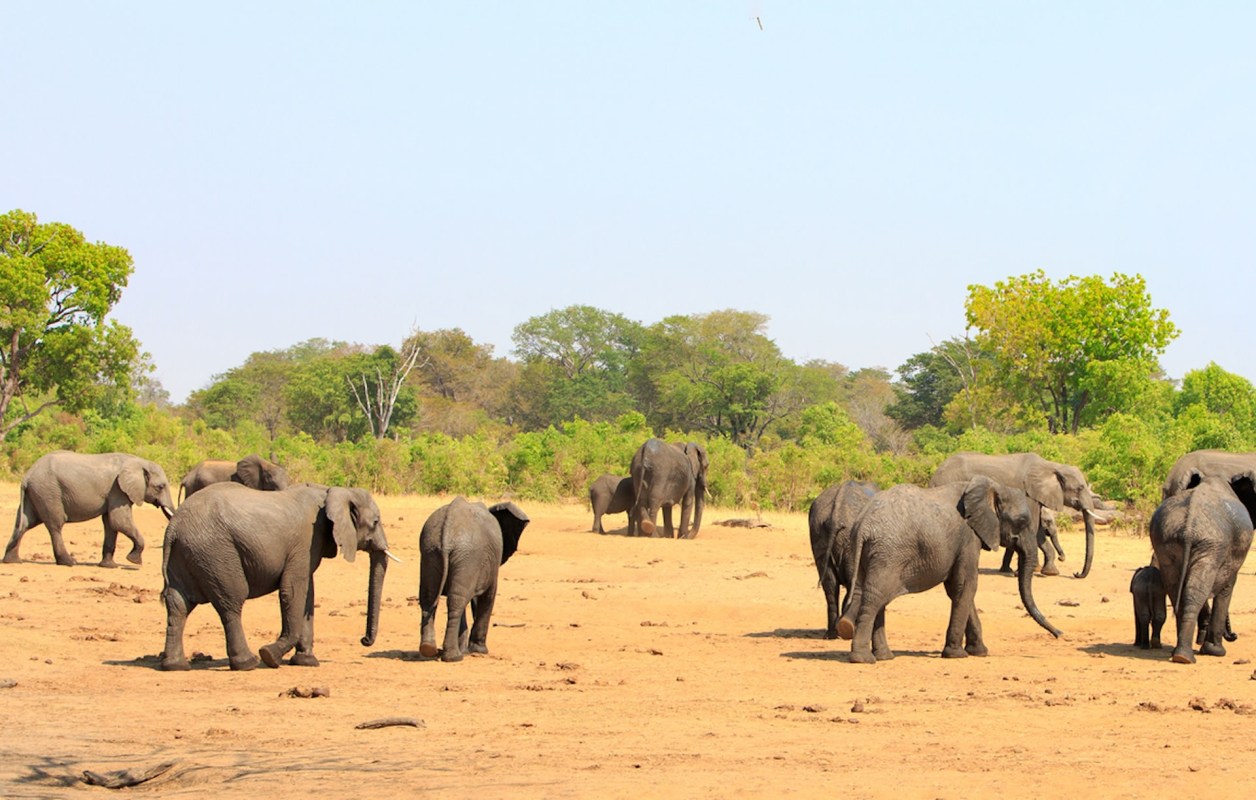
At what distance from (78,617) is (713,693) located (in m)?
6.92

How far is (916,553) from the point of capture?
12.2 meters

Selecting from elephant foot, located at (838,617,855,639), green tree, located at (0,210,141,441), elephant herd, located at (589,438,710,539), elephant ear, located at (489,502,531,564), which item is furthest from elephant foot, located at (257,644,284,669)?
green tree, located at (0,210,141,441)

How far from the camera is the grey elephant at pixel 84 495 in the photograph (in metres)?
19.0

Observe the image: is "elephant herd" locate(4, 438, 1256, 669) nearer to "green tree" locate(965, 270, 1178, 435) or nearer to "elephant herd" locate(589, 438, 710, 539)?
"elephant herd" locate(589, 438, 710, 539)

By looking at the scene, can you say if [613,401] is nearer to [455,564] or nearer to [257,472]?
[257,472]

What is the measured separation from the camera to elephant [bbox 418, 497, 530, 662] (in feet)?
38.9

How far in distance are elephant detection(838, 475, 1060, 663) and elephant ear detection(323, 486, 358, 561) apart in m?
3.91

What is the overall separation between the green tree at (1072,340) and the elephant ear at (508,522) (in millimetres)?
33528

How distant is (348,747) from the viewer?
8398mm

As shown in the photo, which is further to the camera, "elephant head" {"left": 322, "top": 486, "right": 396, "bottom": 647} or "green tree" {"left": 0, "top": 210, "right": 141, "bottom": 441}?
"green tree" {"left": 0, "top": 210, "right": 141, "bottom": 441}

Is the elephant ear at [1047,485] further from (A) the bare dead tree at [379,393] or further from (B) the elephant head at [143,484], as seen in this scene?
(A) the bare dead tree at [379,393]

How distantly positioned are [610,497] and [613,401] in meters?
37.7

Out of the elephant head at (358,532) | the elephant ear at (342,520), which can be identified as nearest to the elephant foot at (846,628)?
the elephant head at (358,532)

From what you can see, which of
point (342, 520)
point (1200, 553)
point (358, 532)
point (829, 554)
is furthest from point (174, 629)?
point (1200, 553)
